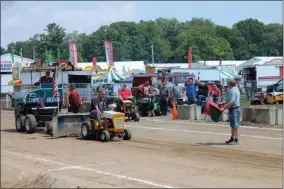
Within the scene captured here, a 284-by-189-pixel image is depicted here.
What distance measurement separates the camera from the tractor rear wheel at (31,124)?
19.2 meters

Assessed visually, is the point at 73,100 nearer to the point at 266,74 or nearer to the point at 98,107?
the point at 98,107

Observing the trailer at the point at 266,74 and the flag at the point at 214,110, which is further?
the trailer at the point at 266,74

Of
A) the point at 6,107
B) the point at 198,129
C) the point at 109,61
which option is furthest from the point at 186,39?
the point at 198,129

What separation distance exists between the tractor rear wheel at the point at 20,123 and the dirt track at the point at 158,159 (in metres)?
0.89

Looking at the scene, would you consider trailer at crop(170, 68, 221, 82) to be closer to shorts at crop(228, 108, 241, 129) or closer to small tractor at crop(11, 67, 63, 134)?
small tractor at crop(11, 67, 63, 134)

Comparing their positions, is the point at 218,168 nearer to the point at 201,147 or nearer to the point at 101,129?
the point at 201,147

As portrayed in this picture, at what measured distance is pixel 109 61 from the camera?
152 feet

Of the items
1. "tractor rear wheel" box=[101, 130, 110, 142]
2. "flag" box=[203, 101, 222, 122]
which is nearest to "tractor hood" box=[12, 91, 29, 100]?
"tractor rear wheel" box=[101, 130, 110, 142]

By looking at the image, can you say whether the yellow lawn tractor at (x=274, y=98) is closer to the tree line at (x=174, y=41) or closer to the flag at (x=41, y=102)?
the flag at (x=41, y=102)

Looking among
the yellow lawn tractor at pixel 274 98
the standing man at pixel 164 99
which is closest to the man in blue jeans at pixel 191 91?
the standing man at pixel 164 99

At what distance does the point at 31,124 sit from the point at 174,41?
357 ft

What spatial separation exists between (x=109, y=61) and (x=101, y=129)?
30.6 meters

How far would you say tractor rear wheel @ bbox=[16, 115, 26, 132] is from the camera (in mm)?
19812

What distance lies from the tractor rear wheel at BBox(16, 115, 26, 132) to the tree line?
35.9 metres
